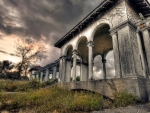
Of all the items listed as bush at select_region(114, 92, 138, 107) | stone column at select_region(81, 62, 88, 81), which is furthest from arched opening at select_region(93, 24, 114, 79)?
bush at select_region(114, 92, 138, 107)

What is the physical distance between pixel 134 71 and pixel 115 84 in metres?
1.49

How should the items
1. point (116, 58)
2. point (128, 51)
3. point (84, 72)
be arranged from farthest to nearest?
point (84, 72)
point (116, 58)
point (128, 51)

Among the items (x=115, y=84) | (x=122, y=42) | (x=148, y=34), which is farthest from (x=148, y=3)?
(x=115, y=84)

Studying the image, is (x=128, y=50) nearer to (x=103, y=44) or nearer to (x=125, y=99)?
(x=125, y=99)

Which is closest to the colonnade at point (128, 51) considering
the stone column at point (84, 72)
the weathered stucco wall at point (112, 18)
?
the weathered stucco wall at point (112, 18)

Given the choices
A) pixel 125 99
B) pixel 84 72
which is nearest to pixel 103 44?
pixel 84 72

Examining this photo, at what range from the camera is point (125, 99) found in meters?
4.85

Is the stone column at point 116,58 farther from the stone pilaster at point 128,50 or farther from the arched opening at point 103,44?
the arched opening at point 103,44

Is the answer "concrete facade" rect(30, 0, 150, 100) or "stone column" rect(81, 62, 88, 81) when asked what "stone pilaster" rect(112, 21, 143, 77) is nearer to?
"concrete facade" rect(30, 0, 150, 100)

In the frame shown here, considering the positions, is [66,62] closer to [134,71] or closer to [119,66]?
[119,66]

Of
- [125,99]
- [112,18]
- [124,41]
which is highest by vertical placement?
[112,18]

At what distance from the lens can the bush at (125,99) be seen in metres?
4.67

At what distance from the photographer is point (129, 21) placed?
24.2ft

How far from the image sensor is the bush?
184 inches
